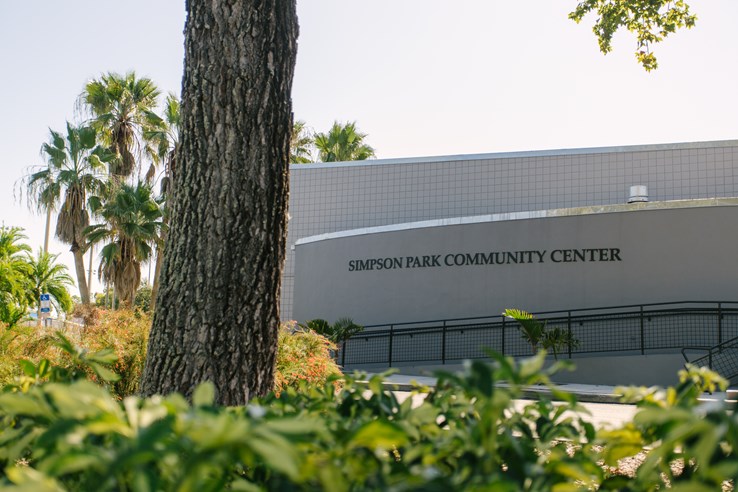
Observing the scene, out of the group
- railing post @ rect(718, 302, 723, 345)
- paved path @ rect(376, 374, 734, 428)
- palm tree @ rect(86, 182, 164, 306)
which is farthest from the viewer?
palm tree @ rect(86, 182, 164, 306)

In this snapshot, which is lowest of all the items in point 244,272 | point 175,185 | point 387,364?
point 387,364

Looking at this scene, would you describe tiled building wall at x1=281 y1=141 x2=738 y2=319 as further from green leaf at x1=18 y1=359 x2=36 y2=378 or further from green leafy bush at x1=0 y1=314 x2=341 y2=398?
green leaf at x1=18 y1=359 x2=36 y2=378

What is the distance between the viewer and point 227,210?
3582 mm

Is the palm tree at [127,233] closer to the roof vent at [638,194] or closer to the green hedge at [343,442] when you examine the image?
the roof vent at [638,194]

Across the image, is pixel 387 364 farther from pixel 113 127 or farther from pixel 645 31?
pixel 113 127

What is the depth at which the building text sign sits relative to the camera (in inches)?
709

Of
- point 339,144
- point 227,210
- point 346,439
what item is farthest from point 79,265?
point 346,439

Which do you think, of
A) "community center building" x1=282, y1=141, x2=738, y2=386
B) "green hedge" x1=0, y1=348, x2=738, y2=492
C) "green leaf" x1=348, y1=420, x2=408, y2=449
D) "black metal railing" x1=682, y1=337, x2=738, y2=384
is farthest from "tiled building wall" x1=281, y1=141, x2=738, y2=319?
"green leaf" x1=348, y1=420, x2=408, y2=449

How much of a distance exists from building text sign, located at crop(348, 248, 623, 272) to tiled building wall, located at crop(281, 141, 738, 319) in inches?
137

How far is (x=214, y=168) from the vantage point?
3645 millimetres

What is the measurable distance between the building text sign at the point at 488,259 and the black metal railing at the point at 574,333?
1.39 metres

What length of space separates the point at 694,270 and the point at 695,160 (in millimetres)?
4928

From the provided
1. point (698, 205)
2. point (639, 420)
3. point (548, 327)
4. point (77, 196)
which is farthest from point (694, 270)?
point (77, 196)

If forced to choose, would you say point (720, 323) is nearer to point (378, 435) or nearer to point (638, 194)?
point (638, 194)
